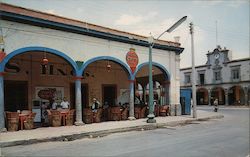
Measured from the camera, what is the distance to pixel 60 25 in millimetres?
13805

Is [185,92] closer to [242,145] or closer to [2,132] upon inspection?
[242,145]

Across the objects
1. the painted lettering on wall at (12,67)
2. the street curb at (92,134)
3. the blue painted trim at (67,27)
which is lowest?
the street curb at (92,134)

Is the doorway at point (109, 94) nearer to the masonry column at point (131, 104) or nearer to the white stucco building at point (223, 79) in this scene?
the masonry column at point (131, 104)

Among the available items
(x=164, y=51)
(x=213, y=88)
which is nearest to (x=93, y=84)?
(x=164, y=51)

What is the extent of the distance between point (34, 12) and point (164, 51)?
983 centimetres

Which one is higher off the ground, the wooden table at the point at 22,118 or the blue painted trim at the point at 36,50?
the blue painted trim at the point at 36,50

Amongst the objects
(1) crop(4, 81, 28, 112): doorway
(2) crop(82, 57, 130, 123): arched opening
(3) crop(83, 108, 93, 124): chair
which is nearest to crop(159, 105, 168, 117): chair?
(2) crop(82, 57, 130, 123): arched opening

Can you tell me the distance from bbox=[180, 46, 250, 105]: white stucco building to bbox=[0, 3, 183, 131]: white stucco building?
24.5m

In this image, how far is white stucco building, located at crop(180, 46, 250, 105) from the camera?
4144 centimetres

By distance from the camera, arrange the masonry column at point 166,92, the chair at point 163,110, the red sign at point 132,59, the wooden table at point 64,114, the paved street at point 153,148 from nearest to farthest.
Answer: the paved street at point 153,148 < the wooden table at point 64,114 < the red sign at point 132,59 < the chair at point 163,110 < the masonry column at point 166,92

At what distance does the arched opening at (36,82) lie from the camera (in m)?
15.0

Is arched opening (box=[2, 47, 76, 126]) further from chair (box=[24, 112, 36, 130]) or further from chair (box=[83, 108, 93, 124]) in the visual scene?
chair (box=[24, 112, 36, 130])

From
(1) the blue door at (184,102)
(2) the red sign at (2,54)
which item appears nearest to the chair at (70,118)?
(2) the red sign at (2,54)

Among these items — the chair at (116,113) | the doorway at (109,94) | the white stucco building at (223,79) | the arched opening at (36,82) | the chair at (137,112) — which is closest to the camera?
the arched opening at (36,82)
